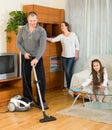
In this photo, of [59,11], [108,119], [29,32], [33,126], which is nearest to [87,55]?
[59,11]

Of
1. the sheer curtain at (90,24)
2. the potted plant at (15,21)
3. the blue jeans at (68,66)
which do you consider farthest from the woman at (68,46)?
the potted plant at (15,21)

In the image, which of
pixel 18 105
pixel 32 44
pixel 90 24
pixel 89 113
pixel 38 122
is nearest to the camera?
pixel 38 122

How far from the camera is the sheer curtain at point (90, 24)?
5238 mm

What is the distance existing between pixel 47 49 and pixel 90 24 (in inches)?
39.1

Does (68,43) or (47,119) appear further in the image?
(68,43)

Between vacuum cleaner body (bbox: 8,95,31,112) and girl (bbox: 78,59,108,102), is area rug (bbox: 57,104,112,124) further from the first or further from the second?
vacuum cleaner body (bbox: 8,95,31,112)

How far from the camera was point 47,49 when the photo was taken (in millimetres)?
5332

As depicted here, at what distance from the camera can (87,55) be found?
551 centimetres

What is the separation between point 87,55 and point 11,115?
91.6 inches

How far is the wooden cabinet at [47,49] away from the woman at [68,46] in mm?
242

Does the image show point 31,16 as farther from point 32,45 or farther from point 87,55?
point 87,55

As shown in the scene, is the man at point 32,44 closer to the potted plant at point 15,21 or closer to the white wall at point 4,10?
the potted plant at point 15,21

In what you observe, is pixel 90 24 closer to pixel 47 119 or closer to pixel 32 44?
pixel 32 44

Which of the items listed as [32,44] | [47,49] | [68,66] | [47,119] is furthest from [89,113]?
[47,49]
